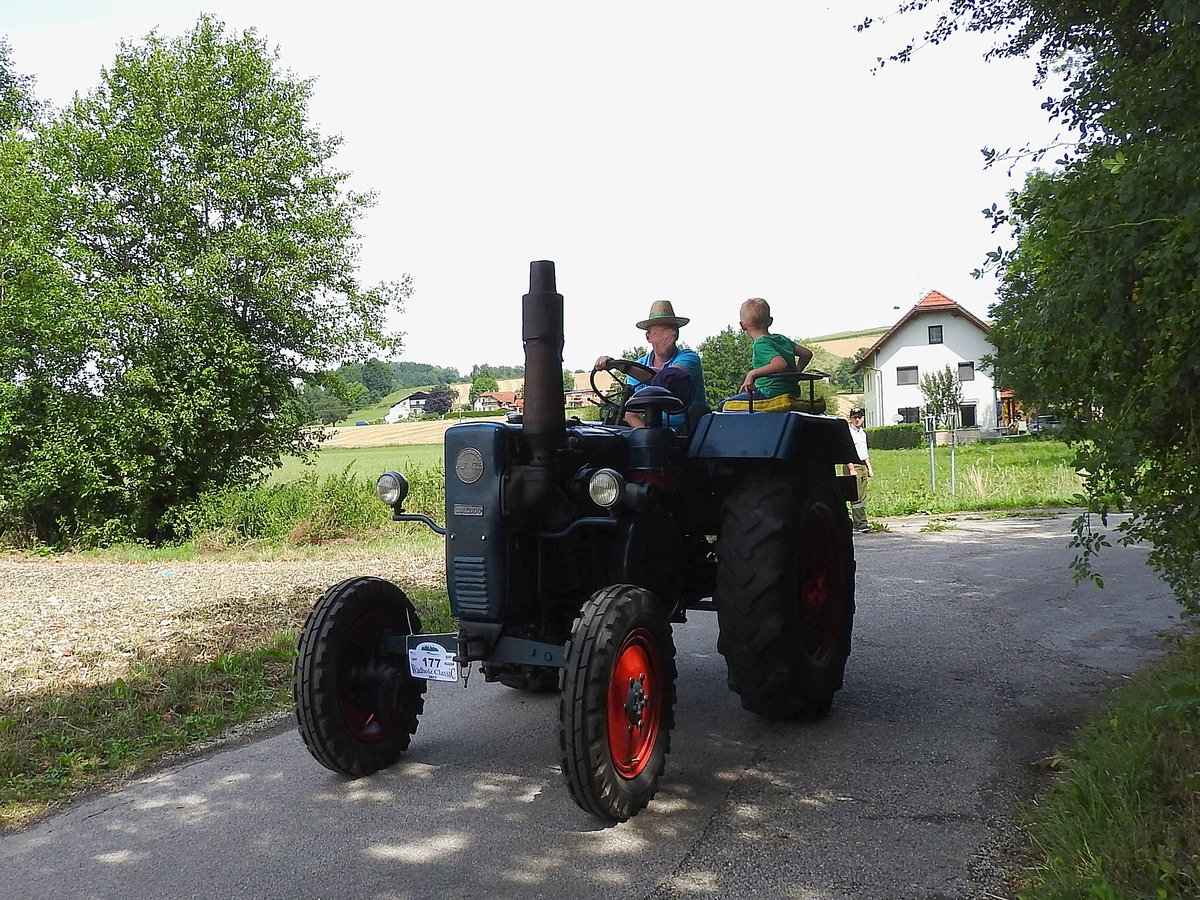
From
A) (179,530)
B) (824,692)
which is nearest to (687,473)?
(824,692)

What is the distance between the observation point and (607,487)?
3.92m

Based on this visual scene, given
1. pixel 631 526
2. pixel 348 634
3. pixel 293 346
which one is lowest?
pixel 348 634

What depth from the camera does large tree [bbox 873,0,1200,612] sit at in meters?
3.54

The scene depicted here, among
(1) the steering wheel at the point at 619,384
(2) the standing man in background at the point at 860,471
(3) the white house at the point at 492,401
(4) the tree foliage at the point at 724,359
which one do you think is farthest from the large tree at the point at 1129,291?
(4) the tree foliage at the point at 724,359

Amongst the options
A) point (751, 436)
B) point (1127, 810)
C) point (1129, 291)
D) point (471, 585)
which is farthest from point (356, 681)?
point (1129, 291)

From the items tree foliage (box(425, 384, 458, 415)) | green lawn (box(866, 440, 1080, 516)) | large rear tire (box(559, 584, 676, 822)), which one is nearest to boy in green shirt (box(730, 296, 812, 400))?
tree foliage (box(425, 384, 458, 415))

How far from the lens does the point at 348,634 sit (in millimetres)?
4254

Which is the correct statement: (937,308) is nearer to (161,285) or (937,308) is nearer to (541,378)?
(161,285)

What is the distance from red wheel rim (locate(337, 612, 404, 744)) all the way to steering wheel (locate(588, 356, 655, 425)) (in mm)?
1536

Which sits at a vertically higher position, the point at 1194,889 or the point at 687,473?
the point at 687,473

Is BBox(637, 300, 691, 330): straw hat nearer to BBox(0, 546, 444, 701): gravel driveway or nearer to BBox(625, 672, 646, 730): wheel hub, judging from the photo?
BBox(625, 672, 646, 730): wheel hub

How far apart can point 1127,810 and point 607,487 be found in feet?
6.71

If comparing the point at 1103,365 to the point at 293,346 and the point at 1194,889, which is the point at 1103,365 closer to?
the point at 1194,889

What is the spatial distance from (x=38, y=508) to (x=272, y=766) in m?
14.8
